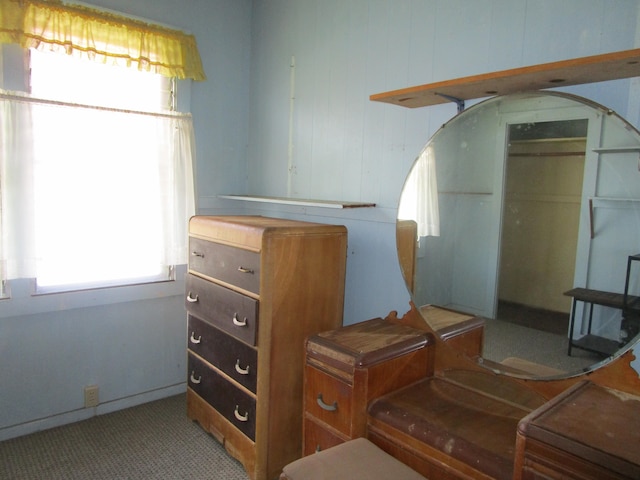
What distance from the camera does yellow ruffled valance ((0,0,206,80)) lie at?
6.98 feet

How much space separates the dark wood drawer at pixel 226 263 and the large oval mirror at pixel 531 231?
634 millimetres

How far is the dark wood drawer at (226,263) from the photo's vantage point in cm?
190

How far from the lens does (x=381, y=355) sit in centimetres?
153

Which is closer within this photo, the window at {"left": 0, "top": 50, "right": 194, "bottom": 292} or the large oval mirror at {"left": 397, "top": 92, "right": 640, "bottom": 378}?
the large oval mirror at {"left": 397, "top": 92, "right": 640, "bottom": 378}

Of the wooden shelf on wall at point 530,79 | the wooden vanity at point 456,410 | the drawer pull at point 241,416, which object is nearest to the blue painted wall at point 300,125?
the wooden shelf on wall at point 530,79

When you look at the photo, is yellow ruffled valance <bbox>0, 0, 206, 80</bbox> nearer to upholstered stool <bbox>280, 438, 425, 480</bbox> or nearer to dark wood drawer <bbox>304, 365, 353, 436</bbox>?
dark wood drawer <bbox>304, 365, 353, 436</bbox>

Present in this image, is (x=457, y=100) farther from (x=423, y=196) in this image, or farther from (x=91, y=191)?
(x=91, y=191)

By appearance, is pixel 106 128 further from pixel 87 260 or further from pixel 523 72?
pixel 523 72

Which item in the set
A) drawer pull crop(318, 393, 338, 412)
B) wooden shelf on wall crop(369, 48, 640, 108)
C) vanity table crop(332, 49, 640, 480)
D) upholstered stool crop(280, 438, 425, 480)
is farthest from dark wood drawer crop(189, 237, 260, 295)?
wooden shelf on wall crop(369, 48, 640, 108)

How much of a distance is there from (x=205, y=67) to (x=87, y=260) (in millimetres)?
1336

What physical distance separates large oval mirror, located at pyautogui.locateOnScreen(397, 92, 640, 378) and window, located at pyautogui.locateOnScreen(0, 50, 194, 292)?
1497 millimetres

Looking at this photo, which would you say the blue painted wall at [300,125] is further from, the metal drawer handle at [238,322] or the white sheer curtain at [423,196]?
the metal drawer handle at [238,322]

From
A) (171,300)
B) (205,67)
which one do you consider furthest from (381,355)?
(205,67)

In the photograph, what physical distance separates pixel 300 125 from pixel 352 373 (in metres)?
A: 1.53
